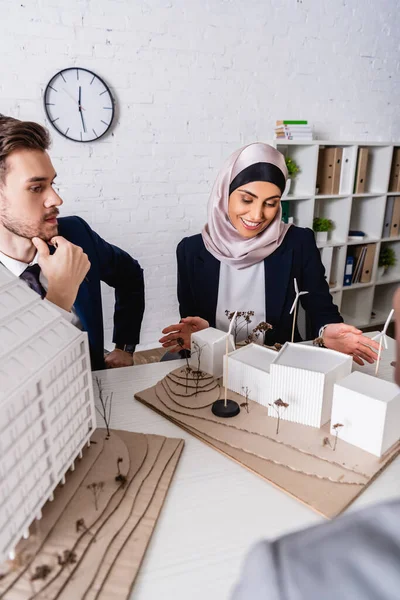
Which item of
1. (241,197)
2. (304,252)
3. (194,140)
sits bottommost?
(304,252)

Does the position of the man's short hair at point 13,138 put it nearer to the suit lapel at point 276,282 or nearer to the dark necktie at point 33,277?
the dark necktie at point 33,277

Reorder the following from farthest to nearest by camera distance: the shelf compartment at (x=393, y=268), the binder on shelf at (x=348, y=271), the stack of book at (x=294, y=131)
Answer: the shelf compartment at (x=393, y=268) → the binder on shelf at (x=348, y=271) → the stack of book at (x=294, y=131)

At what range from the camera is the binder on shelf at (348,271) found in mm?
3572

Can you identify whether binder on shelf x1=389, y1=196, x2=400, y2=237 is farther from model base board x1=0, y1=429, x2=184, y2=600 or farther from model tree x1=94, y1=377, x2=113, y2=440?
model base board x1=0, y1=429, x2=184, y2=600

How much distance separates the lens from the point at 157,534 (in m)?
0.74

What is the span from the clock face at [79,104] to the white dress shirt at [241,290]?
1428mm

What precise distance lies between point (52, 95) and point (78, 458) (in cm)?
232

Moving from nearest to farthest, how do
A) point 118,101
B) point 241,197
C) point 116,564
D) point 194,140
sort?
1. point 116,564
2. point 241,197
3. point 118,101
4. point 194,140

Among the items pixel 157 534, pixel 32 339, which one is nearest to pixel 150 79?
pixel 32 339

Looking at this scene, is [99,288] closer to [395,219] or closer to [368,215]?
[368,215]

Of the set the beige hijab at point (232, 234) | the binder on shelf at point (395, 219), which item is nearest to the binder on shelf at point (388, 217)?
the binder on shelf at point (395, 219)

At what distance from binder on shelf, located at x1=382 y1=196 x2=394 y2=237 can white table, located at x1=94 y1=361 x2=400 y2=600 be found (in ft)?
10.4

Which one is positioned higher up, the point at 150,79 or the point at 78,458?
the point at 150,79

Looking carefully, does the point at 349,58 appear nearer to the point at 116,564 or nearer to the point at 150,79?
the point at 150,79
